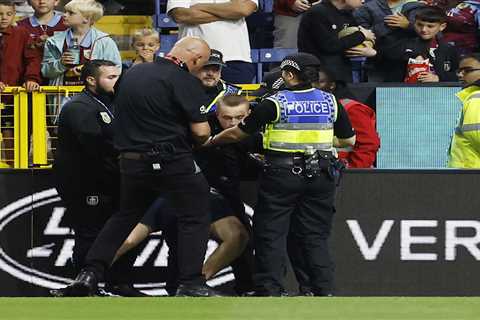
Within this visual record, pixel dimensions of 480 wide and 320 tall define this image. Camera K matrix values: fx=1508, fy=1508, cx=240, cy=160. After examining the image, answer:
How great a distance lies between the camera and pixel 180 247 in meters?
11.5

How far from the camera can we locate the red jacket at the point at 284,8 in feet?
50.9

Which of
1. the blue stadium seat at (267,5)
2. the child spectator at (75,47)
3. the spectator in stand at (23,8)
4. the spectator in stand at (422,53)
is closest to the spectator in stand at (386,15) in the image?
the spectator in stand at (422,53)

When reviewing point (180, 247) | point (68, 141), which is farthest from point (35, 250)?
point (180, 247)

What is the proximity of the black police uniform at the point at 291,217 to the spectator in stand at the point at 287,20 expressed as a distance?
11.8 feet

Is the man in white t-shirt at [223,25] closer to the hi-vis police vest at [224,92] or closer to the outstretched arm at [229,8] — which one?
the outstretched arm at [229,8]

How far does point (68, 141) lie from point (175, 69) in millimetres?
1437

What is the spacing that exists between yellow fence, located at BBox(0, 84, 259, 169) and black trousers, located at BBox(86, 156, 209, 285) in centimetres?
178

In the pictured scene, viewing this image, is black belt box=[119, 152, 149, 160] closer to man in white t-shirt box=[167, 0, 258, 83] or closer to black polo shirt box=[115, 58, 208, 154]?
black polo shirt box=[115, 58, 208, 154]

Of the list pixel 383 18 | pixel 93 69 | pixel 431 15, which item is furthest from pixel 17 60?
pixel 431 15

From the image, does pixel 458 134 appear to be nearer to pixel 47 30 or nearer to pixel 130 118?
pixel 130 118

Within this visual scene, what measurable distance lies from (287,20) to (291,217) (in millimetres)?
3985

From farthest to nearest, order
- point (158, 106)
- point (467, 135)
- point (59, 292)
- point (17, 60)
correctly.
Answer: point (17, 60)
point (467, 135)
point (59, 292)
point (158, 106)

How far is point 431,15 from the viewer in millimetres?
14438
